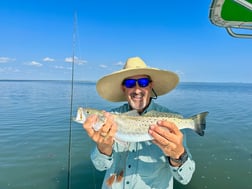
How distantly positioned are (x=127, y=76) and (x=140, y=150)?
1.03m

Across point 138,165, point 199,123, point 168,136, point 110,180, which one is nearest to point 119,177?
point 110,180

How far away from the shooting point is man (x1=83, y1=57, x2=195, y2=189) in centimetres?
248

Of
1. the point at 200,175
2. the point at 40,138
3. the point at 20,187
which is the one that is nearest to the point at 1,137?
the point at 40,138

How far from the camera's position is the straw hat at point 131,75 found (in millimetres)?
3215

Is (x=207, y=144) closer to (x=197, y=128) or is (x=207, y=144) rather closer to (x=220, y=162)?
(x=220, y=162)

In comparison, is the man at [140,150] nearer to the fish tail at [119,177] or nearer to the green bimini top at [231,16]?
the fish tail at [119,177]

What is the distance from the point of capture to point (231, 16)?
3502 mm

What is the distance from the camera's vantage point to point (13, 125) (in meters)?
11.7

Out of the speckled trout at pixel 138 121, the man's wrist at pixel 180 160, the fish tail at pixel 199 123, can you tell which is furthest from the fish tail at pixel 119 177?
the fish tail at pixel 199 123

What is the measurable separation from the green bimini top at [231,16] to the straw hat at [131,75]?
1026 millimetres

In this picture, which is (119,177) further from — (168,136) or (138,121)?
(168,136)

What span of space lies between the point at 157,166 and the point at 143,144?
33 cm

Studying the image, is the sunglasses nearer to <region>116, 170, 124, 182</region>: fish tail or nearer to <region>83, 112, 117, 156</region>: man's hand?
<region>83, 112, 117, 156</region>: man's hand

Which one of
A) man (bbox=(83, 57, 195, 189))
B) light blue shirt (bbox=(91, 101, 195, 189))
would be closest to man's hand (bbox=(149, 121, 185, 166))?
man (bbox=(83, 57, 195, 189))
